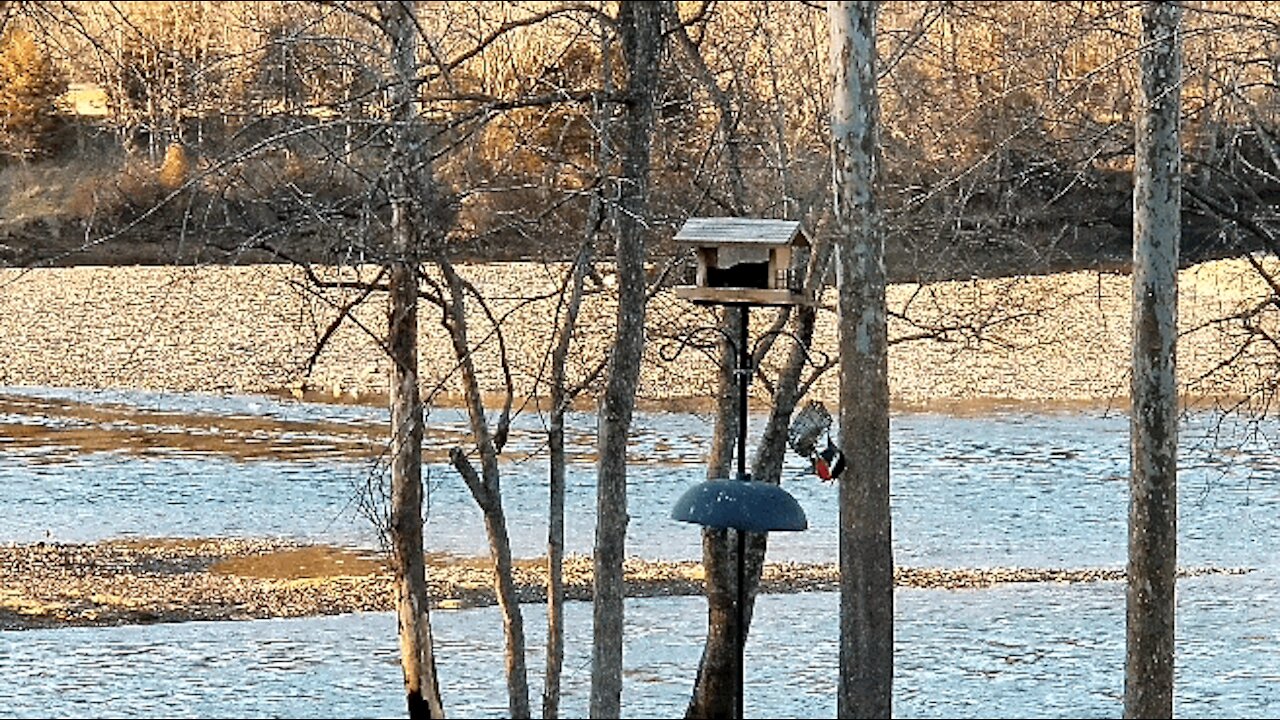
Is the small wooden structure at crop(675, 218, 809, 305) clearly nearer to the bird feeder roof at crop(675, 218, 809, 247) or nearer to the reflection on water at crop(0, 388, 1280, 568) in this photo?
the bird feeder roof at crop(675, 218, 809, 247)

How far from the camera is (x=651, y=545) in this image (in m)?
19.8

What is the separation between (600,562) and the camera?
33.7 feet

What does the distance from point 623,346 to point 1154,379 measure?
8.32ft

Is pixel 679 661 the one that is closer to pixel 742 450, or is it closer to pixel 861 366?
pixel 742 450

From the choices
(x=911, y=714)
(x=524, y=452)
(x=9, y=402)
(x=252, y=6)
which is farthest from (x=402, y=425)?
(x=9, y=402)

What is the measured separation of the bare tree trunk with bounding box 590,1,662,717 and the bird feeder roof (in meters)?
0.28

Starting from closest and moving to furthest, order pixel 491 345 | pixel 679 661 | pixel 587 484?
pixel 679 661
pixel 587 484
pixel 491 345

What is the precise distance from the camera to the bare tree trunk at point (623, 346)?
9.59 m

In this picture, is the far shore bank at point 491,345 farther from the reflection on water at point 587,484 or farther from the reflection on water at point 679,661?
the reflection on water at point 679,661

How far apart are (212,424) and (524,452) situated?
5.25 m

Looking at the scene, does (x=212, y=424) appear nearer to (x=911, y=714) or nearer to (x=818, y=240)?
(x=911, y=714)

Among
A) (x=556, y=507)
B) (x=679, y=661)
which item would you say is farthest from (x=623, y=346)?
(x=679, y=661)

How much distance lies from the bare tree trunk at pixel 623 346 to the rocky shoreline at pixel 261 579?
6958mm

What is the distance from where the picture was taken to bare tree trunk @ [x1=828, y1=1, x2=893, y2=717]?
9.31 metres
